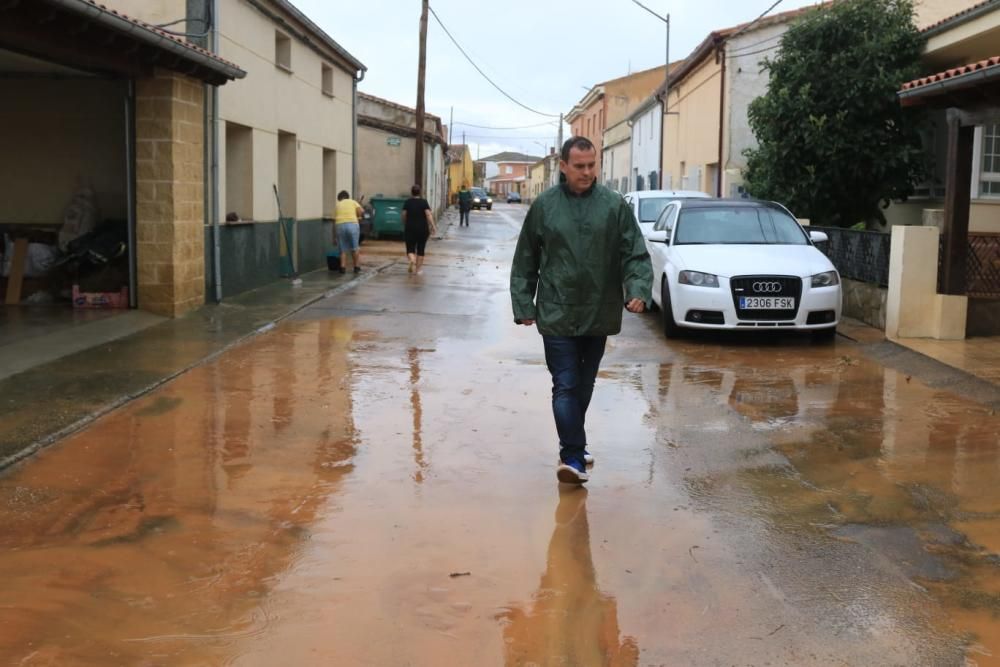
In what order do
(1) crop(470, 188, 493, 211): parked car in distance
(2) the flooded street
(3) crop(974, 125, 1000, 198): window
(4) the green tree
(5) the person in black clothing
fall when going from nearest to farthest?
(2) the flooded street, (3) crop(974, 125, 1000, 198): window, (4) the green tree, (5) the person in black clothing, (1) crop(470, 188, 493, 211): parked car in distance

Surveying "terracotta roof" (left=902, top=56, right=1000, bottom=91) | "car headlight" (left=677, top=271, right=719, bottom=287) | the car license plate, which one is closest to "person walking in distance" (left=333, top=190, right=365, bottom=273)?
"car headlight" (left=677, top=271, right=719, bottom=287)

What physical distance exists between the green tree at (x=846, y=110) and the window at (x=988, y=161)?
49.0 inches

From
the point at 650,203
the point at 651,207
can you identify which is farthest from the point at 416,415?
the point at 650,203

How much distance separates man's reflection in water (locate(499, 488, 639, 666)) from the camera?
12.1 feet

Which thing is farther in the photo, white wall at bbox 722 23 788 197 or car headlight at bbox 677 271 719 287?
white wall at bbox 722 23 788 197

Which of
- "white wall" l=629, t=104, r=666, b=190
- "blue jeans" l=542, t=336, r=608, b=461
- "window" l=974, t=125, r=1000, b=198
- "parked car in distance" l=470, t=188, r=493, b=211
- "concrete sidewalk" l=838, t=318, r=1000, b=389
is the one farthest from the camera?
"parked car in distance" l=470, t=188, r=493, b=211

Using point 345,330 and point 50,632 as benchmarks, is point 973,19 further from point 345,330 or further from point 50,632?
point 50,632

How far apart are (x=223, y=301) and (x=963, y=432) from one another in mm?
9827

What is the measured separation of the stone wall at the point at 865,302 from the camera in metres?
12.1

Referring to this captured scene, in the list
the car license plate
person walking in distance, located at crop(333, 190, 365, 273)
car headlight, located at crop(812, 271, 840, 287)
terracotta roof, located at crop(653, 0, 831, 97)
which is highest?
terracotta roof, located at crop(653, 0, 831, 97)

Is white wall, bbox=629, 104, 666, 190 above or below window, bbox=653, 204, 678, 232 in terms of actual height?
above

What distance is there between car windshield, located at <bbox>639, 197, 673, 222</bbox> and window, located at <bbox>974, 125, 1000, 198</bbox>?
473 cm

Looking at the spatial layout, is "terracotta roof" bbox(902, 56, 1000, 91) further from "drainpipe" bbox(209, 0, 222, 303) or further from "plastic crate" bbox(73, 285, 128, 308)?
"plastic crate" bbox(73, 285, 128, 308)

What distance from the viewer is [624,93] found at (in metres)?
59.6
